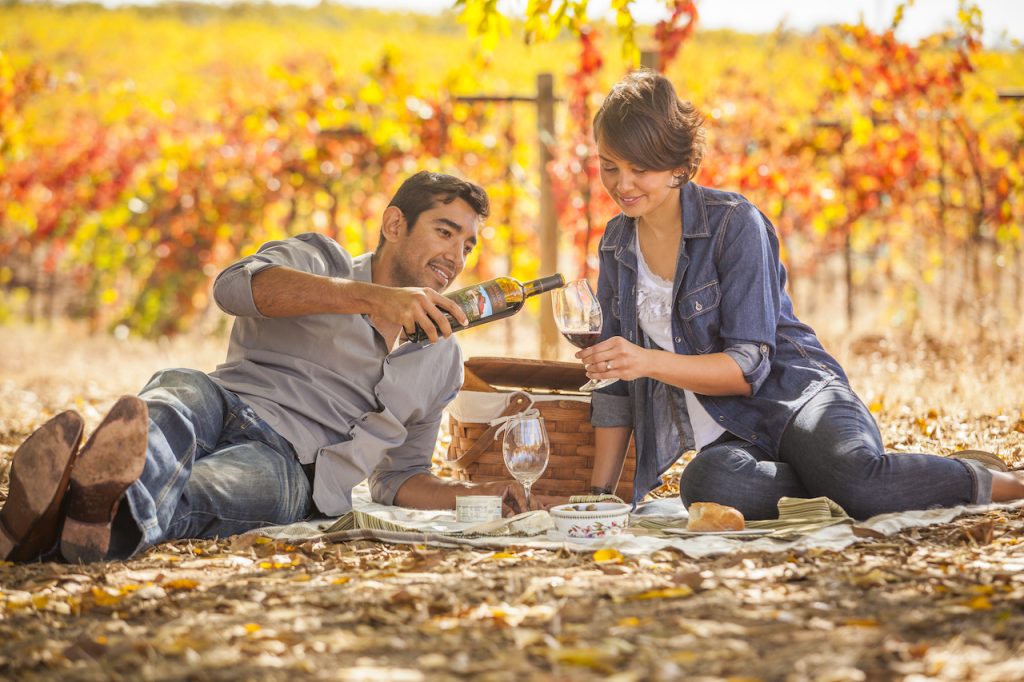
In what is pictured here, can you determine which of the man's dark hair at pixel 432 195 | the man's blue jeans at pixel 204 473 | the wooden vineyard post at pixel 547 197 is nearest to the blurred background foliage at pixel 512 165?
the wooden vineyard post at pixel 547 197

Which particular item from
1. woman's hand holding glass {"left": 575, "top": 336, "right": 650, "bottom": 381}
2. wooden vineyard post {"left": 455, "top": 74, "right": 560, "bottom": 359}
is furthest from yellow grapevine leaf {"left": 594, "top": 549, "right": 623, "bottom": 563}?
wooden vineyard post {"left": 455, "top": 74, "right": 560, "bottom": 359}

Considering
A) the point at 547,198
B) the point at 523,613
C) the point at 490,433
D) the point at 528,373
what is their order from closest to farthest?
the point at 523,613, the point at 490,433, the point at 528,373, the point at 547,198

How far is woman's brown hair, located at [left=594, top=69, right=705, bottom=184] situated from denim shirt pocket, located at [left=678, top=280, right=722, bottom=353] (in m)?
0.39

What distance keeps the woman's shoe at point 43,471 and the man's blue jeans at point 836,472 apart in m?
1.81

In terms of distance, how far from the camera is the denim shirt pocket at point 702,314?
329 centimetres

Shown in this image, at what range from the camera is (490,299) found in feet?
11.1

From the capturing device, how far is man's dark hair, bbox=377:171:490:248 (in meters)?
3.60

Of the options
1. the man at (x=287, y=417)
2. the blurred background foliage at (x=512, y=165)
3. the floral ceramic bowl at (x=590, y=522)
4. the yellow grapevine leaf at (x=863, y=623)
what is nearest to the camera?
the yellow grapevine leaf at (x=863, y=623)

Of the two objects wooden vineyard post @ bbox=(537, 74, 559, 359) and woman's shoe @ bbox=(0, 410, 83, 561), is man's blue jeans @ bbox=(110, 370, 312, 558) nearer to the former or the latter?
woman's shoe @ bbox=(0, 410, 83, 561)

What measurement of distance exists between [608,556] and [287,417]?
123cm

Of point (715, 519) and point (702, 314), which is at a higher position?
point (702, 314)

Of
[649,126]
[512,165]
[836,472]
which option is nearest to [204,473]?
[649,126]

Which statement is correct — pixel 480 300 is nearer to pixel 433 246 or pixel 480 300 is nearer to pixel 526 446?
pixel 433 246

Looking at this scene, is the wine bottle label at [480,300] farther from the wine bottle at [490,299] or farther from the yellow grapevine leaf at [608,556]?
the yellow grapevine leaf at [608,556]
